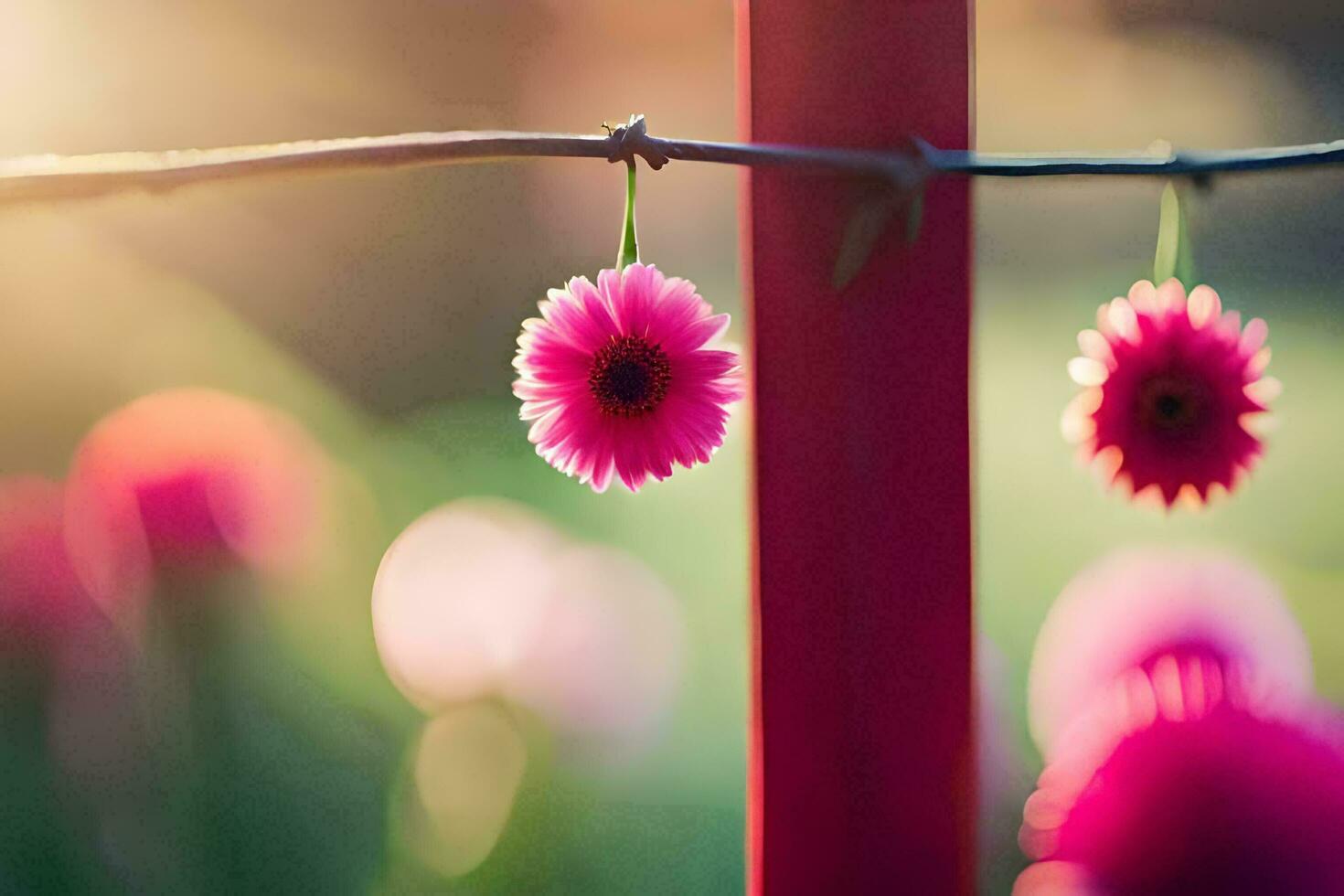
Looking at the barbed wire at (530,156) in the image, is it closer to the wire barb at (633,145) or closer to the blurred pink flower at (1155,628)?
the wire barb at (633,145)

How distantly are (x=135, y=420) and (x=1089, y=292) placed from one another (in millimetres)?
410

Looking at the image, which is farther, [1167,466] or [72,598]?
[72,598]

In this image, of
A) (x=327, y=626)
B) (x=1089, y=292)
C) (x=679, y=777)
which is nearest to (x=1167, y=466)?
(x=1089, y=292)

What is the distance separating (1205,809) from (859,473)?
0.25 meters

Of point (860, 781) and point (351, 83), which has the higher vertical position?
point (351, 83)

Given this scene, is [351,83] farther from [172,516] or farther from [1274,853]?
[1274,853]

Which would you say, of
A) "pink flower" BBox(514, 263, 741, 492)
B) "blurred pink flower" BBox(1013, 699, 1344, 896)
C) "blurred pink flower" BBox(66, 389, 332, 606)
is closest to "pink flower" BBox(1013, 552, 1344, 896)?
"blurred pink flower" BBox(1013, 699, 1344, 896)

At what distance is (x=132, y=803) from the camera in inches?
17.7

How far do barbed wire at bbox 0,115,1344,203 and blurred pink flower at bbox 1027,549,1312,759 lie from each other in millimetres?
187

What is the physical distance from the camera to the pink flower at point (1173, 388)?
1.06 ft

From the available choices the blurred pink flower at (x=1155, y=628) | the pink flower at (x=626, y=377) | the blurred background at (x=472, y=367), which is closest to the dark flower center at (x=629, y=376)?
the pink flower at (x=626, y=377)

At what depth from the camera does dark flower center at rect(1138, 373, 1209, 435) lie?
32cm

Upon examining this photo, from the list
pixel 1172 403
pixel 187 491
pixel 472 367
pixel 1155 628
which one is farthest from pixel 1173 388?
pixel 187 491

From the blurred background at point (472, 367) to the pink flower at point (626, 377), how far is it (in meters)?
0.14
